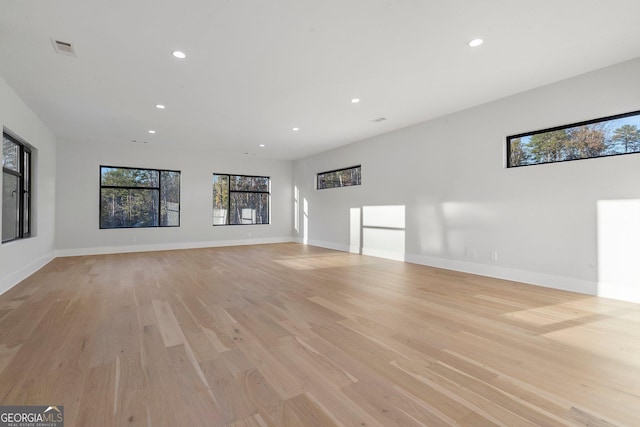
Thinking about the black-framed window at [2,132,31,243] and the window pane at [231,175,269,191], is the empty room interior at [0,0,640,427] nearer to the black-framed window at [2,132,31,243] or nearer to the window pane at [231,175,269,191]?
the black-framed window at [2,132,31,243]

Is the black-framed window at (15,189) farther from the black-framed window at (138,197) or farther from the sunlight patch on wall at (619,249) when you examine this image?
the sunlight patch on wall at (619,249)

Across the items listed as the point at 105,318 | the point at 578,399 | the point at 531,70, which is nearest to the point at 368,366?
the point at 578,399

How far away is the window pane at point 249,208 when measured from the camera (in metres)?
8.96

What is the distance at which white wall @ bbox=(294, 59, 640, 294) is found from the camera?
11.8 feet

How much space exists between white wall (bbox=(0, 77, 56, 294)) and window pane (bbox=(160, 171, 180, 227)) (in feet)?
7.14

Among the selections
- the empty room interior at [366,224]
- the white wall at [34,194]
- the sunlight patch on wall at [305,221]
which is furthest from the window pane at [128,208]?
the sunlight patch on wall at [305,221]

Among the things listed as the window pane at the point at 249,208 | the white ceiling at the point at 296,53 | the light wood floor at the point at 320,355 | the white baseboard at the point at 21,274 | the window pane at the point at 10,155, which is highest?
the white ceiling at the point at 296,53

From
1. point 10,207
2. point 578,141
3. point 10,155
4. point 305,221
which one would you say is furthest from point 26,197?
point 578,141

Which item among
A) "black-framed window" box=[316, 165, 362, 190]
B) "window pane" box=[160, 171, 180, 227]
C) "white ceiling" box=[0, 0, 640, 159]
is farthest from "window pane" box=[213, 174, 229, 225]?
"white ceiling" box=[0, 0, 640, 159]

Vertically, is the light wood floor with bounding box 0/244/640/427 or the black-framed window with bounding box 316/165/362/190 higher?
the black-framed window with bounding box 316/165/362/190

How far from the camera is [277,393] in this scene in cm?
160

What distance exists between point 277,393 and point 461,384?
1.05 meters

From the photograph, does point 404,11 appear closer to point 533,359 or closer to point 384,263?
point 533,359

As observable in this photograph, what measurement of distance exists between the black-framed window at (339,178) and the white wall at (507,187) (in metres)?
0.60
